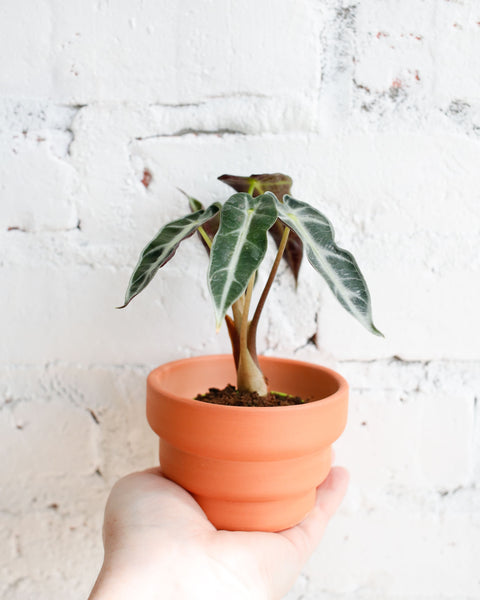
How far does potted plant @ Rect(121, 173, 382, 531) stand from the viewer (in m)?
0.42

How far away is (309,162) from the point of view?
0.65 m

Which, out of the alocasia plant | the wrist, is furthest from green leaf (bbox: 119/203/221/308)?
the wrist

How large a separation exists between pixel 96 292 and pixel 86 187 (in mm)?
141

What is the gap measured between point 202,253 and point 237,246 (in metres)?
0.27

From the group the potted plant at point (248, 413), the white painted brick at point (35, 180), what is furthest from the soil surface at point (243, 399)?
the white painted brick at point (35, 180)

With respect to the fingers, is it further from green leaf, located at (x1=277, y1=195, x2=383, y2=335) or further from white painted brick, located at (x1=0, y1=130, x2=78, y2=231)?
white painted brick, located at (x1=0, y1=130, x2=78, y2=231)

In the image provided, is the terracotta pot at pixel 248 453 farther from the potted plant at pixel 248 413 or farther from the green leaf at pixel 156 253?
the green leaf at pixel 156 253

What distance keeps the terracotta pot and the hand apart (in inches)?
0.7

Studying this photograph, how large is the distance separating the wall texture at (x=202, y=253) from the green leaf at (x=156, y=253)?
186 millimetres

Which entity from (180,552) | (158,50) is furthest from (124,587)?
(158,50)

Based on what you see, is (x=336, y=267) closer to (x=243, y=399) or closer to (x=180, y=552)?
(x=243, y=399)

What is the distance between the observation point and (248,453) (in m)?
0.45

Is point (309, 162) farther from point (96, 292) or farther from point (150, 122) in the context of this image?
point (96, 292)

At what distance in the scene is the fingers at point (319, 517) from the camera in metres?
0.53
